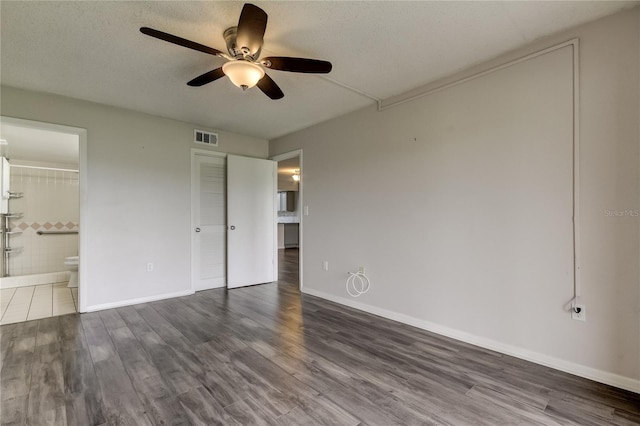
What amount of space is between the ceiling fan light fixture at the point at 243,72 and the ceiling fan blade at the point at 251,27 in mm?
103

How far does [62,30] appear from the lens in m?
2.04

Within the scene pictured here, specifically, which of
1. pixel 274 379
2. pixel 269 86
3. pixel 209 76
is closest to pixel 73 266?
pixel 209 76

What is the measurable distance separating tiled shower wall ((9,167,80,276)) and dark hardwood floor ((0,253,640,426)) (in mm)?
3158

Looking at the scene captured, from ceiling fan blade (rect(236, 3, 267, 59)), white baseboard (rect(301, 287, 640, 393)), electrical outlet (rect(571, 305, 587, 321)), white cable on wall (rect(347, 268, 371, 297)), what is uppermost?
ceiling fan blade (rect(236, 3, 267, 59))

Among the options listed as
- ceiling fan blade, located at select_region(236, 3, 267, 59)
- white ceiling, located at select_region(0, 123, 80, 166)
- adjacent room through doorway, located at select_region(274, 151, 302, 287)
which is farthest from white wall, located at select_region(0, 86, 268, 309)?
adjacent room through doorway, located at select_region(274, 151, 302, 287)

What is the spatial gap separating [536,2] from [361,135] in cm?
196

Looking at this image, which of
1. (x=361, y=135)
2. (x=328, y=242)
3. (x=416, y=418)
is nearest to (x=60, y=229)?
(x=328, y=242)

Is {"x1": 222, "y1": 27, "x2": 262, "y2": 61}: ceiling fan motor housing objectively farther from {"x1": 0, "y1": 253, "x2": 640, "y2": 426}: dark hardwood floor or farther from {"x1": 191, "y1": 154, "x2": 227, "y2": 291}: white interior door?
{"x1": 191, "y1": 154, "x2": 227, "y2": 291}: white interior door

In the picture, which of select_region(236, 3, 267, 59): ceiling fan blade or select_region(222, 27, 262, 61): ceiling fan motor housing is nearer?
select_region(236, 3, 267, 59): ceiling fan blade

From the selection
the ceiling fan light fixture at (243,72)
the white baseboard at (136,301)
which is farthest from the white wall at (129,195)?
the ceiling fan light fixture at (243,72)

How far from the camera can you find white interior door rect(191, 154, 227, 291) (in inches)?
168

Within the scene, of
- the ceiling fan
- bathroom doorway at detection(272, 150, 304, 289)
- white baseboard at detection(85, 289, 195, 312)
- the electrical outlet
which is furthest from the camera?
bathroom doorway at detection(272, 150, 304, 289)

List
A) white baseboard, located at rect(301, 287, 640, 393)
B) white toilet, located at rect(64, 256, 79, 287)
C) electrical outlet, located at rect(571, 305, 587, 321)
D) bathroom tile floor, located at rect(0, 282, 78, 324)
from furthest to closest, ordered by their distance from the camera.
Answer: white toilet, located at rect(64, 256, 79, 287)
bathroom tile floor, located at rect(0, 282, 78, 324)
electrical outlet, located at rect(571, 305, 587, 321)
white baseboard, located at rect(301, 287, 640, 393)

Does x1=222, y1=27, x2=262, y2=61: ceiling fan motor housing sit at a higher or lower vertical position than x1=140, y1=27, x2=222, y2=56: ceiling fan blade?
higher
